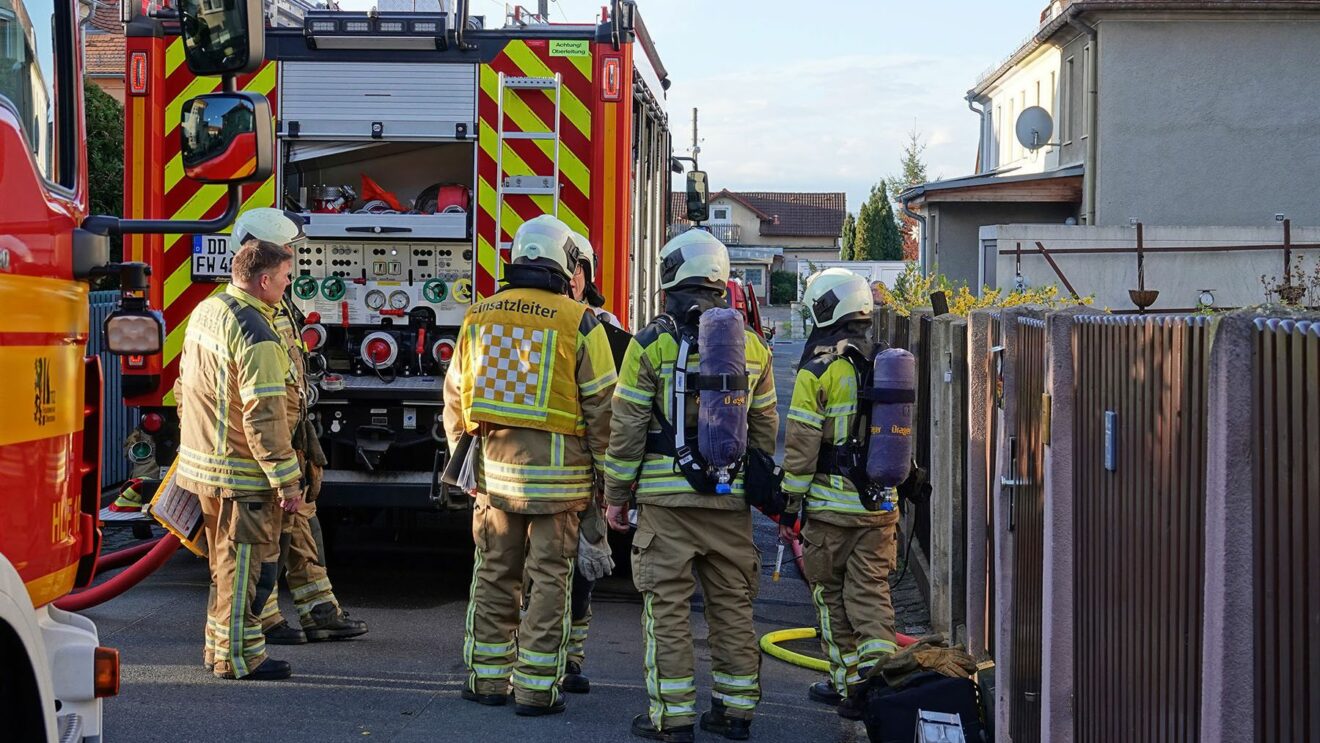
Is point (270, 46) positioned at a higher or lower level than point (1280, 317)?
higher

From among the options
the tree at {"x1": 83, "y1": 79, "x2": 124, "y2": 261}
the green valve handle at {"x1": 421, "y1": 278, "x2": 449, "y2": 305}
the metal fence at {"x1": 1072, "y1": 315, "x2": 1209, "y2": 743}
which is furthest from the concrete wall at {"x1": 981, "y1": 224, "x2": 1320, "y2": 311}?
the metal fence at {"x1": 1072, "y1": 315, "x2": 1209, "y2": 743}

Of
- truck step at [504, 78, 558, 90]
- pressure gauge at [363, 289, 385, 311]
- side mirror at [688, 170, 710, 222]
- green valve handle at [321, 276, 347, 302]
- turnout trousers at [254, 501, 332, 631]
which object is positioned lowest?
turnout trousers at [254, 501, 332, 631]

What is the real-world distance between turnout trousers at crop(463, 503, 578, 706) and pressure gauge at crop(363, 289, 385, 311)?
243 centimetres

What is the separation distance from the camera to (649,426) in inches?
231

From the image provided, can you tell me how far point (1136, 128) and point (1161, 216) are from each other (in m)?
1.64

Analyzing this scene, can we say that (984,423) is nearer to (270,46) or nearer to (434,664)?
(434,664)

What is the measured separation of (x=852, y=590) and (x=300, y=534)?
8.60 ft

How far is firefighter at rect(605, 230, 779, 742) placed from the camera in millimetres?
5781

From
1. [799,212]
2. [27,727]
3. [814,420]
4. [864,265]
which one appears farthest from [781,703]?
[799,212]

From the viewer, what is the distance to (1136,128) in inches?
1086

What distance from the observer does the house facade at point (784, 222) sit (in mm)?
89188

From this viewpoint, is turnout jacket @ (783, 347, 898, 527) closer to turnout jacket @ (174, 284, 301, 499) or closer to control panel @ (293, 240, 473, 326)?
turnout jacket @ (174, 284, 301, 499)

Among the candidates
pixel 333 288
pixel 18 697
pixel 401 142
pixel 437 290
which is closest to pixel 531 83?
pixel 401 142

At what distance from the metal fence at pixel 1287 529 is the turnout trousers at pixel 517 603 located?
373 cm
